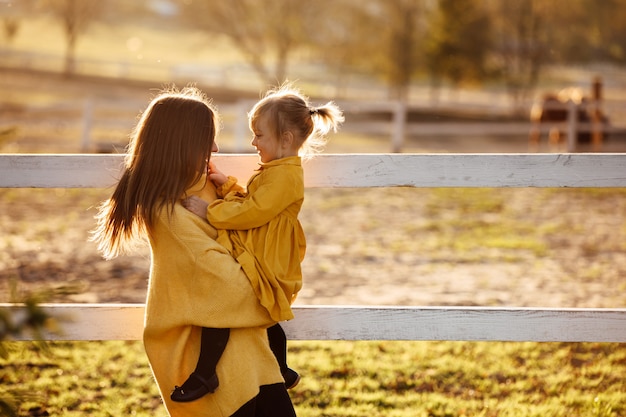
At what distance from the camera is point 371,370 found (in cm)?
420

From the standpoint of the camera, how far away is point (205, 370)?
235 centimetres

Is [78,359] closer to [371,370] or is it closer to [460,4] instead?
[371,370]

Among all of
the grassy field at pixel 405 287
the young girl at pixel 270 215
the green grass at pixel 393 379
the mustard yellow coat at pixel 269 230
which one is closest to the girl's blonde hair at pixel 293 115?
the young girl at pixel 270 215

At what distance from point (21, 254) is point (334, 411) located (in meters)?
4.52

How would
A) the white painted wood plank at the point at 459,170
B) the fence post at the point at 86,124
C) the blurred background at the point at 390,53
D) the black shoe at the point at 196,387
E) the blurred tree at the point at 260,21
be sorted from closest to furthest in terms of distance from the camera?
the black shoe at the point at 196,387 < the white painted wood plank at the point at 459,170 < the fence post at the point at 86,124 < the blurred background at the point at 390,53 < the blurred tree at the point at 260,21

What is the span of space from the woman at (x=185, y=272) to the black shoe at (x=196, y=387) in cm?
4

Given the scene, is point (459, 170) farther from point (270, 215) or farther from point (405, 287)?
point (405, 287)

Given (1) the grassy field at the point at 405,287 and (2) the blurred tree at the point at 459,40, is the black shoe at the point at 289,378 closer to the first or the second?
(1) the grassy field at the point at 405,287

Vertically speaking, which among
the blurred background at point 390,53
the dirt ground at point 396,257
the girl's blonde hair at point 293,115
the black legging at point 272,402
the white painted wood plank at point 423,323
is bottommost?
the dirt ground at point 396,257

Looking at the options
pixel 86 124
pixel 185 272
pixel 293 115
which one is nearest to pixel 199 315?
pixel 185 272

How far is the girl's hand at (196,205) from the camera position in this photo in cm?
246

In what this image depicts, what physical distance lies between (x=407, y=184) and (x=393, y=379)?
1.58 metres

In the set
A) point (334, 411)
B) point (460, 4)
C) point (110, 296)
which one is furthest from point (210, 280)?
point (460, 4)

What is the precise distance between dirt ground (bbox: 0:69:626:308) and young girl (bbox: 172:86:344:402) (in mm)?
1701
